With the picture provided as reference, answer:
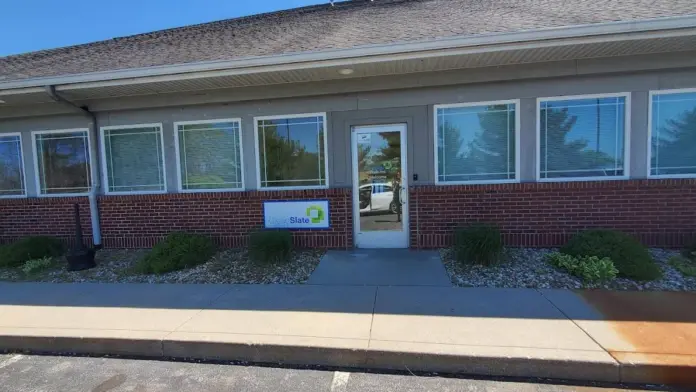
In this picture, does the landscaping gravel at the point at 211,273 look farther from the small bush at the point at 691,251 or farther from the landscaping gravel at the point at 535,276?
the small bush at the point at 691,251

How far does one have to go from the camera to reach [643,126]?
5727mm

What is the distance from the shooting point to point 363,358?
3117 mm

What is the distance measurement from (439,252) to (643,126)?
12.4 feet

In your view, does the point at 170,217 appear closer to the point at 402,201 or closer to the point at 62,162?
the point at 62,162

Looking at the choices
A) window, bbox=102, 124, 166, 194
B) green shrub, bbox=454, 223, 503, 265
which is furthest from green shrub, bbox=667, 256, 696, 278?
window, bbox=102, 124, 166, 194

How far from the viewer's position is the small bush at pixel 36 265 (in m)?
5.94

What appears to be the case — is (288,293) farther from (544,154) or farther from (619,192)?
(619,192)

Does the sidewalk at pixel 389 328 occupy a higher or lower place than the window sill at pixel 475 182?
lower

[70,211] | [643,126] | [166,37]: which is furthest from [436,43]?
[70,211]

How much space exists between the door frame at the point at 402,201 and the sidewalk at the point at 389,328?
1.93 meters

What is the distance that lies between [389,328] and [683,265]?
4356 mm

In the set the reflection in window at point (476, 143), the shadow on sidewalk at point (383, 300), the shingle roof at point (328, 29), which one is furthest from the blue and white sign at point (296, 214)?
the shingle roof at point (328, 29)

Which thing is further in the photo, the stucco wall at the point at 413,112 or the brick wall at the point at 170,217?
the brick wall at the point at 170,217

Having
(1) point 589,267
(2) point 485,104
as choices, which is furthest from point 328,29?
(1) point 589,267
